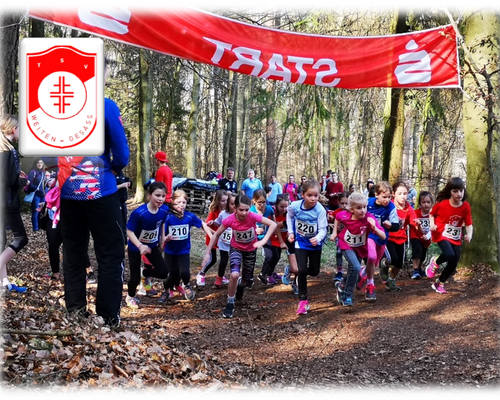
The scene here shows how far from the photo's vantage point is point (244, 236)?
26.9 ft

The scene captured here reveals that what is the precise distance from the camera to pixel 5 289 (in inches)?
261

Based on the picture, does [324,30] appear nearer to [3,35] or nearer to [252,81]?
[3,35]

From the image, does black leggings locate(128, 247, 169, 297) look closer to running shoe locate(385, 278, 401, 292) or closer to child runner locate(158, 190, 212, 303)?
child runner locate(158, 190, 212, 303)

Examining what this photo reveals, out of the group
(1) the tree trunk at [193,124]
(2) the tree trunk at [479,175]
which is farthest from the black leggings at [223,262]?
(1) the tree trunk at [193,124]

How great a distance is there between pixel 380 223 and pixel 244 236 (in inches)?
84.8

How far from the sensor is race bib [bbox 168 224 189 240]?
8266 mm

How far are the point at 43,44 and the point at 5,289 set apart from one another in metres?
3.23

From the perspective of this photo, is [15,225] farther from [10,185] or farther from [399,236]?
[399,236]

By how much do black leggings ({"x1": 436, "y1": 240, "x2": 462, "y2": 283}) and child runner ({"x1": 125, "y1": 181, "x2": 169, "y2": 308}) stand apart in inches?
165

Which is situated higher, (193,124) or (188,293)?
(193,124)

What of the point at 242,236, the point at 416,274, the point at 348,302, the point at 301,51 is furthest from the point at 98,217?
the point at 416,274

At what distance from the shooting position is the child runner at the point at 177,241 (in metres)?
8.25

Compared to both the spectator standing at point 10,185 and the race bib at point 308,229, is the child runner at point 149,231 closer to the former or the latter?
the spectator standing at point 10,185

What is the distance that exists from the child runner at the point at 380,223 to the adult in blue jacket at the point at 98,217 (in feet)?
14.8
